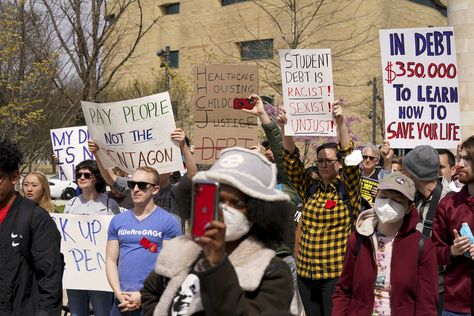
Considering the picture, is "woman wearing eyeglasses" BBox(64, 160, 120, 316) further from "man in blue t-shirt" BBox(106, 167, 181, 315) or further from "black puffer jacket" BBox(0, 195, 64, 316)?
"black puffer jacket" BBox(0, 195, 64, 316)

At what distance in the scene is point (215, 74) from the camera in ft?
25.2

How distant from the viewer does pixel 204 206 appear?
2260 mm

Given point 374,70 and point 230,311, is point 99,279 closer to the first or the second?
point 230,311

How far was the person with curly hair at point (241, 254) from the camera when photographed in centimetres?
245

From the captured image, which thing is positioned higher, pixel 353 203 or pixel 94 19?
pixel 94 19

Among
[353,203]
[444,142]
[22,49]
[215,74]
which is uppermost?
[22,49]

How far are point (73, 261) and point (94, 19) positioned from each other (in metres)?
6.61

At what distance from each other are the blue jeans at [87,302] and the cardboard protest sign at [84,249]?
0.52ft

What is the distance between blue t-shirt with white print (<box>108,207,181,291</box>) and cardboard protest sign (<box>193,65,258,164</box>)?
1.56 metres

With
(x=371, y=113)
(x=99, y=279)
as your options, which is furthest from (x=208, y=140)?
(x=371, y=113)

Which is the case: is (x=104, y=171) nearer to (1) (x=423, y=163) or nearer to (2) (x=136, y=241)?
(2) (x=136, y=241)

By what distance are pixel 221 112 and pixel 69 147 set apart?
2527mm

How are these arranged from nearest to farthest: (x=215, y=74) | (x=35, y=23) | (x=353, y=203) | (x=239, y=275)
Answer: (x=239, y=275)
(x=353, y=203)
(x=215, y=74)
(x=35, y=23)

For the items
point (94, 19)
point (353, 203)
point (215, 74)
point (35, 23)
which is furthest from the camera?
point (35, 23)
